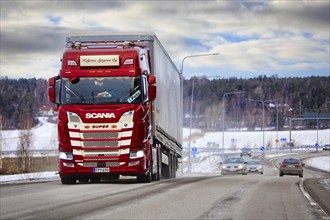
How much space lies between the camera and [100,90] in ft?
61.3

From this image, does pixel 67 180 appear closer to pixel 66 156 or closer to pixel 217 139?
pixel 66 156

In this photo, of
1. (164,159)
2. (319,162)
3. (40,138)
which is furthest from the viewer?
(40,138)

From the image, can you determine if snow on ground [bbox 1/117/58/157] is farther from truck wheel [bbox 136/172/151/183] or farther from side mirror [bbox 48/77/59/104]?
side mirror [bbox 48/77/59/104]

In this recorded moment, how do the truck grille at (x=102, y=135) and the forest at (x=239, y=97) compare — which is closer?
the truck grille at (x=102, y=135)

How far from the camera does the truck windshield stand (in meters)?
18.6

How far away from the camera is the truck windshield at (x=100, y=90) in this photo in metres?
18.6

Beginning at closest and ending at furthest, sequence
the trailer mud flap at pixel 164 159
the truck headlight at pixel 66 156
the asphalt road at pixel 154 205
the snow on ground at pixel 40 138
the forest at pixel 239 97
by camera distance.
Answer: the asphalt road at pixel 154 205
the truck headlight at pixel 66 156
the trailer mud flap at pixel 164 159
the snow on ground at pixel 40 138
the forest at pixel 239 97

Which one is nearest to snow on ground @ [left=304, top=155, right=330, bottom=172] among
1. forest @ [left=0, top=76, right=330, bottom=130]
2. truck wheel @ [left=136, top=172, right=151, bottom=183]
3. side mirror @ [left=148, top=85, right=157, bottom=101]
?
forest @ [left=0, top=76, right=330, bottom=130]

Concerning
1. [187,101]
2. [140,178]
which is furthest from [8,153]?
[187,101]

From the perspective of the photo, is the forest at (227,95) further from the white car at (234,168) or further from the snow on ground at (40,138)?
the white car at (234,168)

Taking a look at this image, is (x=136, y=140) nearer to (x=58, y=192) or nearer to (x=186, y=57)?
(x=58, y=192)

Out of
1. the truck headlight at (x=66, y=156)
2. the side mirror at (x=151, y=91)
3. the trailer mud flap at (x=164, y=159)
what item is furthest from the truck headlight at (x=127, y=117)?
the trailer mud flap at (x=164, y=159)

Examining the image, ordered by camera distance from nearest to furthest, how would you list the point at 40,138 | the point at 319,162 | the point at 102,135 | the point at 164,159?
the point at 102,135 → the point at 164,159 → the point at 319,162 → the point at 40,138

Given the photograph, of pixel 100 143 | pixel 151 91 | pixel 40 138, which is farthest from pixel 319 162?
pixel 100 143
